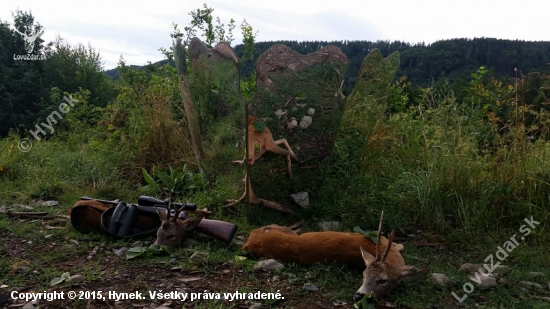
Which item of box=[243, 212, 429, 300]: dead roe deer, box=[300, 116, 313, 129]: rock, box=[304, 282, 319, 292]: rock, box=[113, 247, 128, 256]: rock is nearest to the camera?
box=[243, 212, 429, 300]: dead roe deer

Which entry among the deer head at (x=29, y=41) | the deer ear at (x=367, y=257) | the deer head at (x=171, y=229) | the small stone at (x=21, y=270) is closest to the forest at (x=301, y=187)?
the small stone at (x=21, y=270)

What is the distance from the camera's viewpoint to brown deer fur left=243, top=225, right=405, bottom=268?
286cm

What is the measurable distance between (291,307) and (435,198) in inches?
85.3

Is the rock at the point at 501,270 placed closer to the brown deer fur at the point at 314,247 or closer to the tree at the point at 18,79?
the brown deer fur at the point at 314,247

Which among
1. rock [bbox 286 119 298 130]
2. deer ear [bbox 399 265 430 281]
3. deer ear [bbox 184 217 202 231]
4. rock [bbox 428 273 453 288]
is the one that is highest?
rock [bbox 286 119 298 130]

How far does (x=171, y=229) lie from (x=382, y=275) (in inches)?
61.1

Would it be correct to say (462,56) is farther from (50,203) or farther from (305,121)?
(50,203)

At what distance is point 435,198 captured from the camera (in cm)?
407

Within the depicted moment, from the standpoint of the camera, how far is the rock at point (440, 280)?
2809 millimetres

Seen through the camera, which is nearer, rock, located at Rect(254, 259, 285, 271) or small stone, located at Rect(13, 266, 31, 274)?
small stone, located at Rect(13, 266, 31, 274)

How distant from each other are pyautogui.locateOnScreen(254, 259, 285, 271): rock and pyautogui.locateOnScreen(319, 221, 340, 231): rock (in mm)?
965

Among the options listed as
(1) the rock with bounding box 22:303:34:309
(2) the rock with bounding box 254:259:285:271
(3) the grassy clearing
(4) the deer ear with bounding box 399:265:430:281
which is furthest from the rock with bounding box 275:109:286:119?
(1) the rock with bounding box 22:303:34:309

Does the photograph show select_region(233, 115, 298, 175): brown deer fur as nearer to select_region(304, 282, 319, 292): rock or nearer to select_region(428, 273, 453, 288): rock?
select_region(304, 282, 319, 292): rock

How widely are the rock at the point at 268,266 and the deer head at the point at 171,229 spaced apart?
67 centimetres
